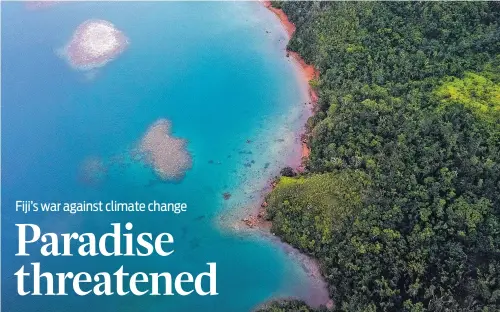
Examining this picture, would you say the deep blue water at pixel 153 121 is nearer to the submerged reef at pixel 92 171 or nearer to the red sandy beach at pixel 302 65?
the submerged reef at pixel 92 171

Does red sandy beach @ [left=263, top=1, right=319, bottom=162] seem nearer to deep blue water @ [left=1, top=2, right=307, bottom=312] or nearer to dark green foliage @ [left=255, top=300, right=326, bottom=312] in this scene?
deep blue water @ [left=1, top=2, right=307, bottom=312]

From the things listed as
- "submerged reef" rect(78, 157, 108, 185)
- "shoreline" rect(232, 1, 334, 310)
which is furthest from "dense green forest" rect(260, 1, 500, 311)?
"submerged reef" rect(78, 157, 108, 185)

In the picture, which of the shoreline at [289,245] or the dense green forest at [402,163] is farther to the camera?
the shoreline at [289,245]

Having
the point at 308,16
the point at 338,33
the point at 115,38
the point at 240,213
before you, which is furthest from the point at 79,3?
the point at 240,213

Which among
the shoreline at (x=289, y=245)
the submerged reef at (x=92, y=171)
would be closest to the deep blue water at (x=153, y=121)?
the submerged reef at (x=92, y=171)

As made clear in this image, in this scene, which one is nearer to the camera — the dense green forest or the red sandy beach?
the dense green forest

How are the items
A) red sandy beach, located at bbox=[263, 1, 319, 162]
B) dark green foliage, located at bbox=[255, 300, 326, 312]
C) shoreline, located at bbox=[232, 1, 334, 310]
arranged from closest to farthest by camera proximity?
dark green foliage, located at bbox=[255, 300, 326, 312] → shoreline, located at bbox=[232, 1, 334, 310] → red sandy beach, located at bbox=[263, 1, 319, 162]

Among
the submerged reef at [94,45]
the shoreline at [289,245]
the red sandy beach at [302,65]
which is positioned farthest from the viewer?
the submerged reef at [94,45]
